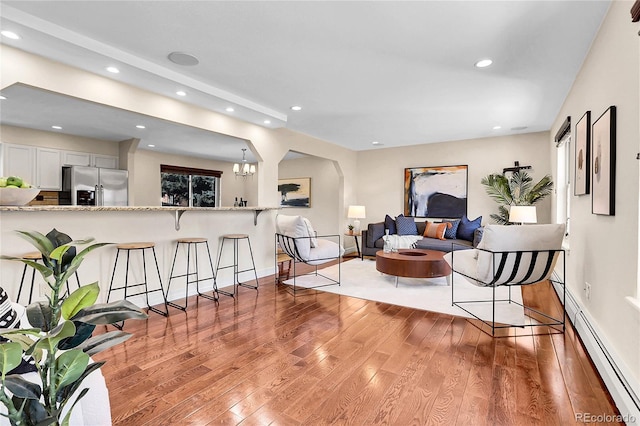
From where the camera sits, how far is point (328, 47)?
9.11 ft

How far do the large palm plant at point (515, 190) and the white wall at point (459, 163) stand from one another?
0.24 meters

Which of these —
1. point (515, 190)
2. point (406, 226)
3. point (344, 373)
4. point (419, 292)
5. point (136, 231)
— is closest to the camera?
point (344, 373)

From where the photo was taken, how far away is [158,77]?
3154mm

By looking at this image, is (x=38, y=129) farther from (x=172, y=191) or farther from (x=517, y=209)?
(x=517, y=209)

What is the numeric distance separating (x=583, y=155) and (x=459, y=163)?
3.58m

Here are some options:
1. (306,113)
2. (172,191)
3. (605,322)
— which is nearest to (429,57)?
(306,113)

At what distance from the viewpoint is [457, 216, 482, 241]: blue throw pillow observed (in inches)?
230

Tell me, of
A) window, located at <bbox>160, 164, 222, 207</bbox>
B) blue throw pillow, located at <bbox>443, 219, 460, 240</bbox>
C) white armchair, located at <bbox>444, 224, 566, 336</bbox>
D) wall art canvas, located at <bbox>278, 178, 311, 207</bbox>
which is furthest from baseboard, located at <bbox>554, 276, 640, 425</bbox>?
window, located at <bbox>160, 164, 222, 207</bbox>

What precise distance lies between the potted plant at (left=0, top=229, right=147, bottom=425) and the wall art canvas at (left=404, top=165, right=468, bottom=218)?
6.58m

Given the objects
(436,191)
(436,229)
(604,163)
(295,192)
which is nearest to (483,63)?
(604,163)

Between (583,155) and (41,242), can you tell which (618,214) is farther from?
(41,242)

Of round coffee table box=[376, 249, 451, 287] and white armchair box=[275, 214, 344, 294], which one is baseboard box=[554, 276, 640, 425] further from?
white armchair box=[275, 214, 344, 294]

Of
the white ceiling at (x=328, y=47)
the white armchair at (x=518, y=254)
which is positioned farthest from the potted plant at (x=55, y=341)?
the white armchair at (x=518, y=254)

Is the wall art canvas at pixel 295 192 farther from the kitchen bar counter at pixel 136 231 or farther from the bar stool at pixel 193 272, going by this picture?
the bar stool at pixel 193 272
